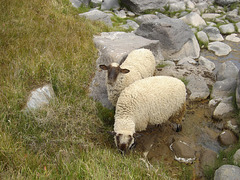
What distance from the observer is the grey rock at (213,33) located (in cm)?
939

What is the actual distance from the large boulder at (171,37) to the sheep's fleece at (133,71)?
8.56ft

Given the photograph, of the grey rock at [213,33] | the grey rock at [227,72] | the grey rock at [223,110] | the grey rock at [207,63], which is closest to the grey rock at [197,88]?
the grey rock at [223,110]

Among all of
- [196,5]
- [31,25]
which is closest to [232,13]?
[196,5]

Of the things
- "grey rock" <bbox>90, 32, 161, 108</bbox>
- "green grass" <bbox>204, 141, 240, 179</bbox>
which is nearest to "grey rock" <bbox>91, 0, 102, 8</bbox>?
"grey rock" <bbox>90, 32, 161, 108</bbox>

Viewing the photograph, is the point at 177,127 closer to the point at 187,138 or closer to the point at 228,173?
the point at 187,138

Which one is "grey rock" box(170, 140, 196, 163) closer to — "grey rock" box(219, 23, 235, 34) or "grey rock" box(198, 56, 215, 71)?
Result: "grey rock" box(198, 56, 215, 71)

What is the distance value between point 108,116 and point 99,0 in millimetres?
10687

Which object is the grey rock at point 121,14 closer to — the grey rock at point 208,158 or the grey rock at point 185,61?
the grey rock at point 185,61

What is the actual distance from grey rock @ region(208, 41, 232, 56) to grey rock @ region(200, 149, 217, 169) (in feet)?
17.1

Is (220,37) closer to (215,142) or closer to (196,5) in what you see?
(196,5)

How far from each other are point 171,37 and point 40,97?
206 inches

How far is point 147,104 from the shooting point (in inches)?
152

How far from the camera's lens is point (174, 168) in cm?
372

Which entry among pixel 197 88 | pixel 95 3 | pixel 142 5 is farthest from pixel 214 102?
pixel 95 3
